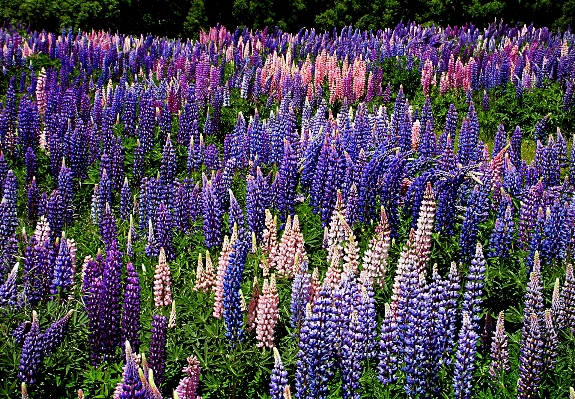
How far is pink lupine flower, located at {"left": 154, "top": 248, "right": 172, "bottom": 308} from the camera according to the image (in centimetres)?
465

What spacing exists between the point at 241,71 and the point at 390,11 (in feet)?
32.6

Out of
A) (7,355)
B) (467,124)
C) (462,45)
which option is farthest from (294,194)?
(462,45)

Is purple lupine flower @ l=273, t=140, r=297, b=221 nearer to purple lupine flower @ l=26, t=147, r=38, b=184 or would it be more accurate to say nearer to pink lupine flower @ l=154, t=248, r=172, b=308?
pink lupine flower @ l=154, t=248, r=172, b=308

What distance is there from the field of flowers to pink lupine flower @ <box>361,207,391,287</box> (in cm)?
1

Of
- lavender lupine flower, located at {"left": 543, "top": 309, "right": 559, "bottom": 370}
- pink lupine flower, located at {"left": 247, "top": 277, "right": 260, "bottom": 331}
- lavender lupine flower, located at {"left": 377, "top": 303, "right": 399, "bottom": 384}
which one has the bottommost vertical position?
pink lupine flower, located at {"left": 247, "top": 277, "right": 260, "bottom": 331}

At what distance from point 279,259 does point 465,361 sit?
5.76 ft

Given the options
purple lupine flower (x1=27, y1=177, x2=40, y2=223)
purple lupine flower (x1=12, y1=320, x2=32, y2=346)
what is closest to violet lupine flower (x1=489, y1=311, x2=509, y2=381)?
purple lupine flower (x1=12, y1=320, x2=32, y2=346)

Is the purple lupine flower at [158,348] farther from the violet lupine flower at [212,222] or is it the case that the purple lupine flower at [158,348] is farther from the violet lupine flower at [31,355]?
the violet lupine flower at [212,222]

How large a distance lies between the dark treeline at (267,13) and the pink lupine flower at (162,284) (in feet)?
53.2

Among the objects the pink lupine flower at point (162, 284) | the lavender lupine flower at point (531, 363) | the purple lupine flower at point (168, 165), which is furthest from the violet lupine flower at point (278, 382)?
the purple lupine flower at point (168, 165)

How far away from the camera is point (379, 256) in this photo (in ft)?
15.4

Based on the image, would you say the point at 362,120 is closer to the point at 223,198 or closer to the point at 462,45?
the point at 223,198

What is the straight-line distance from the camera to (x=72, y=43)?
49.2ft

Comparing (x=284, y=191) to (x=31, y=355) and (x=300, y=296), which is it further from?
(x=31, y=355)
